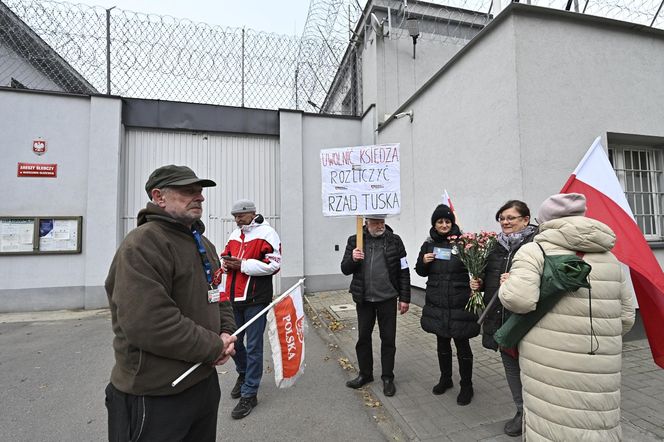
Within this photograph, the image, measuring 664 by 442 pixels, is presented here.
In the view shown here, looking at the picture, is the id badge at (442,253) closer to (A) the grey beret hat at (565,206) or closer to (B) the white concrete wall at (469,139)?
(A) the grey beret hat at (565,206)

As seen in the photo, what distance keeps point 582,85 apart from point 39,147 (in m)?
10.1

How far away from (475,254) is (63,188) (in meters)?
8.38

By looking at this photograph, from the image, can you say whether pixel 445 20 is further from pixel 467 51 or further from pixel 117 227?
pixel 117 227

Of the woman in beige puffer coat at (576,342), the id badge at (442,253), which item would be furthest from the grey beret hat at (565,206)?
the id badge at (442,253)

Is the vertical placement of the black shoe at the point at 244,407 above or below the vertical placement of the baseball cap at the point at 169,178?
below

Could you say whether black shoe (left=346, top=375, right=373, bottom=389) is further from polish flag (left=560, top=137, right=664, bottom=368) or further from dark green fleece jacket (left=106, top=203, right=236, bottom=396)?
polish flag (left=560, top=137, right=664, bottom=368)

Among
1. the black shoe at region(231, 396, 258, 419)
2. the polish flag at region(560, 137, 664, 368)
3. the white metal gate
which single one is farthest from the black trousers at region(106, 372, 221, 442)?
the white metal gate

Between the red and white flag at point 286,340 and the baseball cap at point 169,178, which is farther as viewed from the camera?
the red and white flag at point 286,340

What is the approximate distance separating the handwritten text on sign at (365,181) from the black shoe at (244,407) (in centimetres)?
200

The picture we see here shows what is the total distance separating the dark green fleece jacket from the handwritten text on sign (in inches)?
75.7

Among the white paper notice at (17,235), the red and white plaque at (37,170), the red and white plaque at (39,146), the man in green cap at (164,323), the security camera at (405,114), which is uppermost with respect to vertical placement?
the security camera at (405,114)

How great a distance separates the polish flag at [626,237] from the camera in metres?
2.43

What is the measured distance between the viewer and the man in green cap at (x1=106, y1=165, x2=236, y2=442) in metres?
1.41

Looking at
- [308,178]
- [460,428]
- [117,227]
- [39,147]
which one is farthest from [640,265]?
[39,147]
